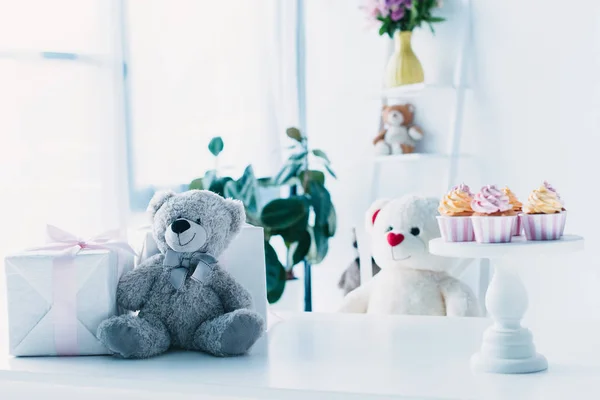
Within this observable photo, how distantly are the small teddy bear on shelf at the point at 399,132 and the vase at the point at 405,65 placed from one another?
130 mm

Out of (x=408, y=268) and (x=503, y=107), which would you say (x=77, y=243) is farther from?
(x=503, y=107)

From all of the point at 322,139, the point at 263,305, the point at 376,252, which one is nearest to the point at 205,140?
the point at 322,139

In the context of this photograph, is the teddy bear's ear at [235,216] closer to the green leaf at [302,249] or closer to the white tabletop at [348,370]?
the white tabletop at [348,370]

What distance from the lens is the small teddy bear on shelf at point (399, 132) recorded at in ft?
8.99

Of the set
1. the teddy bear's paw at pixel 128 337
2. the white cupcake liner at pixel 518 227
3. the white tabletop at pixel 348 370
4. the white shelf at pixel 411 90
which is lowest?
the white tabletop at pixel 348 370

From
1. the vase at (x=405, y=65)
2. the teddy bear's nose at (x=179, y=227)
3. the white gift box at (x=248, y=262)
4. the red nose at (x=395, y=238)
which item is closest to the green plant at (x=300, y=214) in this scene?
the vase at (x=405, y=65)

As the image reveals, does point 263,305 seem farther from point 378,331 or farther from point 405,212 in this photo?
point 405,212

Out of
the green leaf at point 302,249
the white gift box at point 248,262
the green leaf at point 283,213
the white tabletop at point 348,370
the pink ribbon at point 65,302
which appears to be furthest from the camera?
the green leaf at point 302,249

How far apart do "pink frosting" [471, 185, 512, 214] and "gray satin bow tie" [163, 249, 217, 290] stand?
16.2 inches

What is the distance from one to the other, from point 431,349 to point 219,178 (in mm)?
1324

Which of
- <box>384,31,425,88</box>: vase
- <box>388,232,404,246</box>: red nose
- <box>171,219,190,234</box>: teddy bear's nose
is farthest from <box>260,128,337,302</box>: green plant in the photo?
<box>171,219,190,234</box>: teddy bear's nose

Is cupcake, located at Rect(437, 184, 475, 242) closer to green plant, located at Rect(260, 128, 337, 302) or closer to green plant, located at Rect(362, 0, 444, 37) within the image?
green plant, located at Rect(260, 128, 337, 302)

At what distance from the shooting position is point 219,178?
2318 mm

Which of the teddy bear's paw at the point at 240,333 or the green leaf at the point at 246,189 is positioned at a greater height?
the green leaf at the point at 246,189
